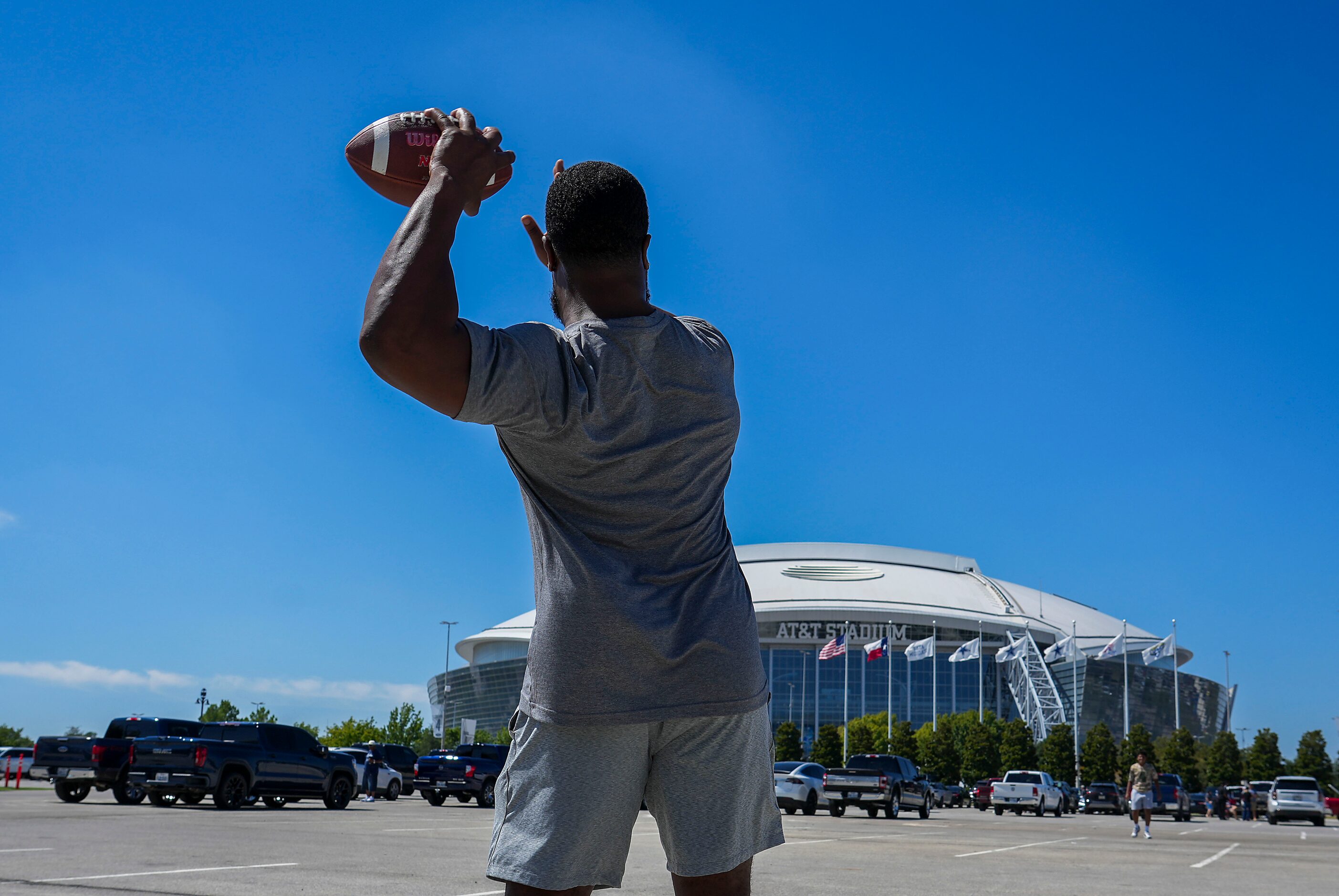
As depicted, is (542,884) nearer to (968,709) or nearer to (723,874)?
(723,874)

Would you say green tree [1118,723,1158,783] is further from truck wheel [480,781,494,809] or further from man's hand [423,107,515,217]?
man's hand [423,107,515,217]

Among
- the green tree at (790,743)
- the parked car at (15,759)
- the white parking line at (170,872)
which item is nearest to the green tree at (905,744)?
the green tree at (790,743)

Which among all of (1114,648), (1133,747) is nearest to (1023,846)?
(1114,648)

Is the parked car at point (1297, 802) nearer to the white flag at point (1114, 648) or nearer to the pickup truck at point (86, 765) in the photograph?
the white flag at point (1114, 648)

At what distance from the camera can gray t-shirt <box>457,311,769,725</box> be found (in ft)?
6.36

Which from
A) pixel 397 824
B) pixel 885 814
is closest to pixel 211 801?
pixel 397 824

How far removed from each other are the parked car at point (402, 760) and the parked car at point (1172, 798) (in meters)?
27.6

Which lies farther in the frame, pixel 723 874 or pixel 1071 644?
→ pixel 1071 644

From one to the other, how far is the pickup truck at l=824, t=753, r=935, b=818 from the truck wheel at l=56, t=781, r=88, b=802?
686 inches

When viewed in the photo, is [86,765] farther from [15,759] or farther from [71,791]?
[15,759]

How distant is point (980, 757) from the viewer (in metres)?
73.5

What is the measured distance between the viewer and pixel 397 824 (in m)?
15.9

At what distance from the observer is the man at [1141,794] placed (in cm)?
2144

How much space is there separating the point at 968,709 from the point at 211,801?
87517 mm
